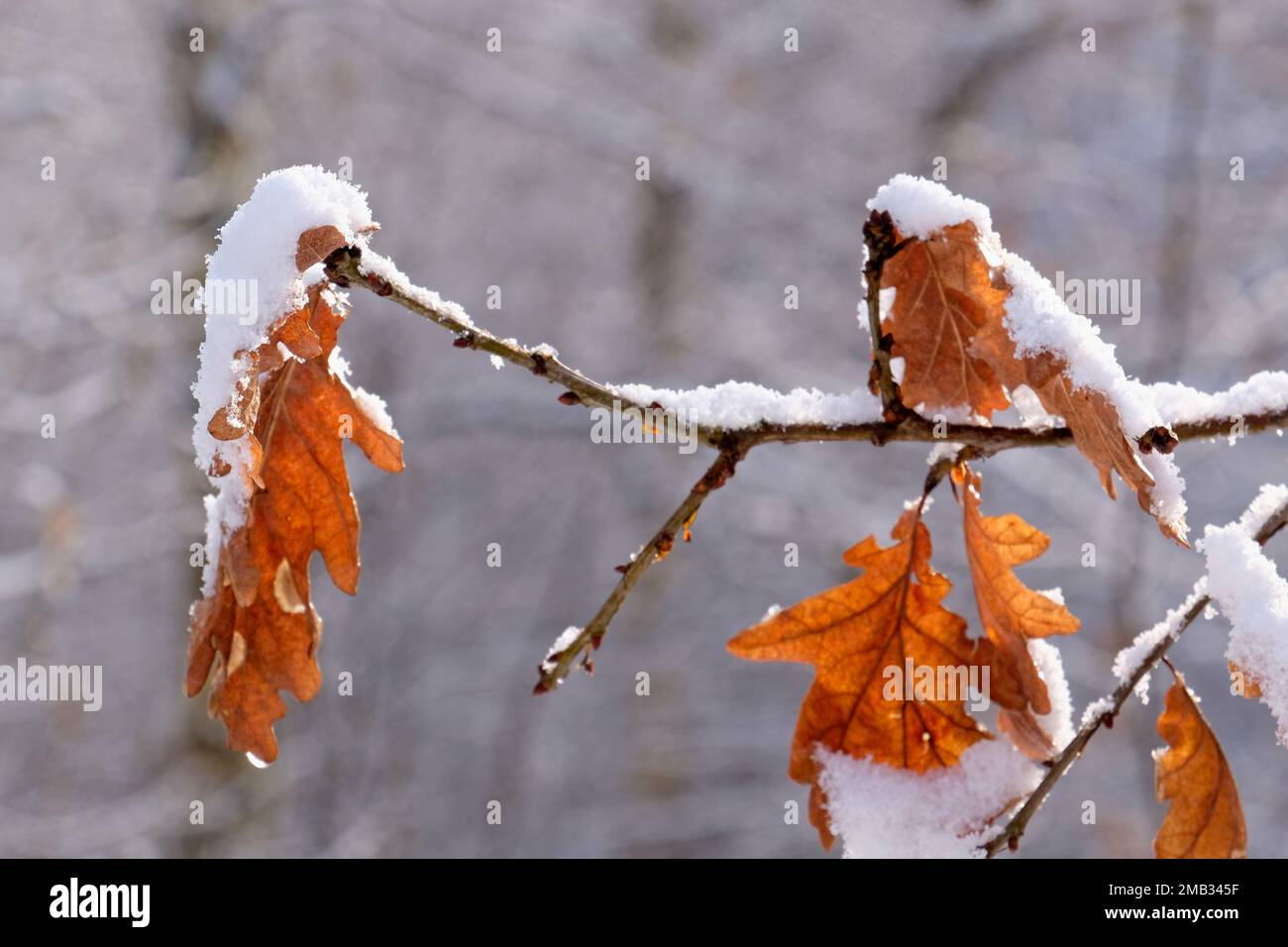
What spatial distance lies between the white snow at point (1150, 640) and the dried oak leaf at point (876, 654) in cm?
15

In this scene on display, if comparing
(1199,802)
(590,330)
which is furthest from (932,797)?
(590,330)

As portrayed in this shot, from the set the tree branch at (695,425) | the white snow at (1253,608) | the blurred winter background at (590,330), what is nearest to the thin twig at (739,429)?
the tree branch at (695,425)

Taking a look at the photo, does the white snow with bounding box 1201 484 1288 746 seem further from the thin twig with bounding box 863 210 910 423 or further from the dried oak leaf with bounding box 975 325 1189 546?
the thin twig with bounding box 863 210 910 423

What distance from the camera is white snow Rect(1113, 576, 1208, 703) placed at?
94 cm

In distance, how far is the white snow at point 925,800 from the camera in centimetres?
101

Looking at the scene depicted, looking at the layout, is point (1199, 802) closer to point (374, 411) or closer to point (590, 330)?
point (374, 411)

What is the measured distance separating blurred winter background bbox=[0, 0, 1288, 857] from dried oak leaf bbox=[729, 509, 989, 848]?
4736 millimetres

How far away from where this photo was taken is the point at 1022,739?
104 centimetres

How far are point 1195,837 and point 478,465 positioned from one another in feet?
26.5

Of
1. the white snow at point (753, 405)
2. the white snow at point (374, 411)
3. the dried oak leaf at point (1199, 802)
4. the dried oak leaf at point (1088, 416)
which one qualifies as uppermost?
the white snow at point (374, 411)

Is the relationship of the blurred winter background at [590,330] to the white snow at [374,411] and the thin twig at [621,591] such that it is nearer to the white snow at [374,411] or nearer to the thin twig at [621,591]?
the white snow at [374,411]

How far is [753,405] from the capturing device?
96 centimetres

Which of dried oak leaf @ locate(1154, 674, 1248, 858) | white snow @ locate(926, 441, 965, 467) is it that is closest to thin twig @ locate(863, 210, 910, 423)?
white snow @ locate(926, 441, 965, 467)
